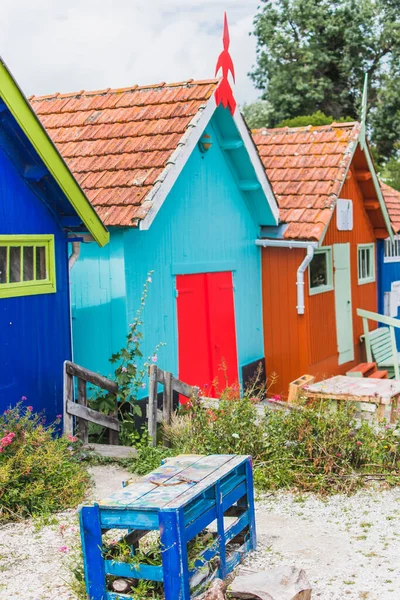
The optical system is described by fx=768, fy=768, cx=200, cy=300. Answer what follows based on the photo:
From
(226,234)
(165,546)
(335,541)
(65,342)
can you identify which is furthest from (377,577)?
(226,234)

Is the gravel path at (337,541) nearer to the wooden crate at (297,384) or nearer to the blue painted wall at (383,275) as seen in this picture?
the wooden crate at (297,384)

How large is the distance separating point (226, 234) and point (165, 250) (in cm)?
188

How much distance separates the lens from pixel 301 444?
291 inches

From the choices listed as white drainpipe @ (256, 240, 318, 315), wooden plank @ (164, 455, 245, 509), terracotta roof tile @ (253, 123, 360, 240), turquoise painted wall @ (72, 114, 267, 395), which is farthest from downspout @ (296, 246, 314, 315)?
wooden plank @ (164, 455, 245, 509)

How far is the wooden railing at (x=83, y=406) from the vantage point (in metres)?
8.01

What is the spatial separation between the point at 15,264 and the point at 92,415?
1.82 m

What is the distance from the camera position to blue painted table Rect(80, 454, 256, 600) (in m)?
4.29

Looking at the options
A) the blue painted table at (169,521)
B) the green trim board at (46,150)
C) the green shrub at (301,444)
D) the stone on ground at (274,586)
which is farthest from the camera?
the green shrub at (301,444)

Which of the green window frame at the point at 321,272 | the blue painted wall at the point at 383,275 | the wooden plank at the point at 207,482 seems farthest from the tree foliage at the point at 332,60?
the wooden plank at the point at 207,482

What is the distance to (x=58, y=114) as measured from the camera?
1167 cm

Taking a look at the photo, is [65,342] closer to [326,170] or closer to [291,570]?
[291,570]

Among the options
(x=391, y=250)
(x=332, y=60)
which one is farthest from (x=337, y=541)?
(x=332, y=60)

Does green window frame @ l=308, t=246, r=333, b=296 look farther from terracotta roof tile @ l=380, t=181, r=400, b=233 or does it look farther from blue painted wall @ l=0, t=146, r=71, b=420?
blue painted wall @ l=0, t=146, r=71, b=420

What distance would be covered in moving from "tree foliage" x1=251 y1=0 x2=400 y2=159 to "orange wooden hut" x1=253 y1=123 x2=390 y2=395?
72.2 ft
